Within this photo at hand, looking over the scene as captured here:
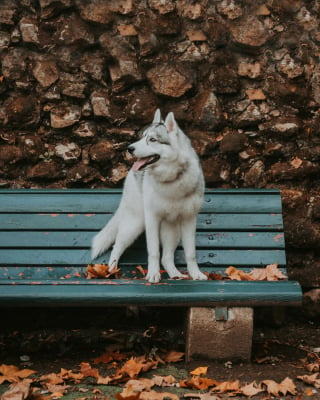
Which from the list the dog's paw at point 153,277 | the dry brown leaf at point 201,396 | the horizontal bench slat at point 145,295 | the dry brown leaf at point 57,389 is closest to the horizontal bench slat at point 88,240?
the dog's paw at point 153,277

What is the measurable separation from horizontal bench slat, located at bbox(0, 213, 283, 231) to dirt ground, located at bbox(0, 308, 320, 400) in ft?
2.33

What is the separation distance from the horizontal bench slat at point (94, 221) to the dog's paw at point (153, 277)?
61cm

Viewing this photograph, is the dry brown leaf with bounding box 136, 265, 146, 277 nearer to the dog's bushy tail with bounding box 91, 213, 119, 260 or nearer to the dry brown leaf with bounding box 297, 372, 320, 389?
the dog's bushy tail with bounding box 91, 213, 119, 260

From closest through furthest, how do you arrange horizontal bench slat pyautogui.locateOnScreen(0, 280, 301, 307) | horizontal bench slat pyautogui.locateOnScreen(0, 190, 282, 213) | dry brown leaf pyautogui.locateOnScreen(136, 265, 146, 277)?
1. horizontal bench slat pyautogui.locateOnScreen(0, 280, 301, 307)
2. dry brown leaf pyautogui.locateOnScreen(136, 265, 146, 277)
3. horizontal bench slat pyautogui.locateOnScreen(0, 190, 282, 213)

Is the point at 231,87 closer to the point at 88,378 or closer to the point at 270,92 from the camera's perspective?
the point at 270,92

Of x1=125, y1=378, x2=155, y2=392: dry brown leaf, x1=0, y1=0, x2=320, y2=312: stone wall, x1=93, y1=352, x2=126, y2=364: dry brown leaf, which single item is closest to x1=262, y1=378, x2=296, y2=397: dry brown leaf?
x1=125, y1=378, x2=155, y2=392: dry brown leaf

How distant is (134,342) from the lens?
127 inches

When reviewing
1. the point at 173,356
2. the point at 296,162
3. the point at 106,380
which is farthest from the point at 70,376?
the point at 296,162

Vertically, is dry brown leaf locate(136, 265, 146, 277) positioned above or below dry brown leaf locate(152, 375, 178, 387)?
above

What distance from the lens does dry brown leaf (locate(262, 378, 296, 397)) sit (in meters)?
2.46

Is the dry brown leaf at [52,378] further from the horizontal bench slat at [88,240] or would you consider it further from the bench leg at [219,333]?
the horizontal bench slat at [88,240]

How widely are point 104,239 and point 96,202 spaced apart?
1.33 ft

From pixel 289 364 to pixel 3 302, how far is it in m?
1.61

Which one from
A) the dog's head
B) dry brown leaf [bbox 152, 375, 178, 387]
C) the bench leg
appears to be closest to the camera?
dry brown leaf [bbox 152, 375, 178, 387]
